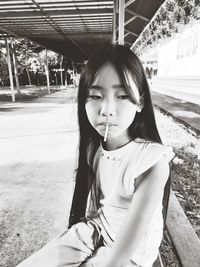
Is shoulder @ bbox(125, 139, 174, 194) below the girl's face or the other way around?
below

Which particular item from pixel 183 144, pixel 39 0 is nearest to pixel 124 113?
pixel 183 144

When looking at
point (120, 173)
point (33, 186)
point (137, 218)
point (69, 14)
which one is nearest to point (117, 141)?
point (120, 173)

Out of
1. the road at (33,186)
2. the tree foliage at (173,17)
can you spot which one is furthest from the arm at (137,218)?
the tree foliage at (173,17)

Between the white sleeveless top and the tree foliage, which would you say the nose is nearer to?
the white sleeveless top

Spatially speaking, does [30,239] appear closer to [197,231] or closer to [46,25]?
[197,231]

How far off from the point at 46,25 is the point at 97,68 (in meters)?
8.93

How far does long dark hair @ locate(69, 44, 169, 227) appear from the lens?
3.67 ft

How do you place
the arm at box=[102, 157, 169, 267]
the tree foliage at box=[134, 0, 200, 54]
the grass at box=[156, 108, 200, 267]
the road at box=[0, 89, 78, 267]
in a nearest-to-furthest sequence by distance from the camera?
the arm at box=[102, 157, 169, 267]
the grass at box=[156, 108, 200, 267]
the road at box=[0, 89, 78, 267]
the tree foliage at box=[134, 0, 200, 54]

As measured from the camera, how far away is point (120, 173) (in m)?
1.16

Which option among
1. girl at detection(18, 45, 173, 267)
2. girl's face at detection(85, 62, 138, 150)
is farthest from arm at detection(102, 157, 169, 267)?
girl's face at detection(85, 62, 138, 150)

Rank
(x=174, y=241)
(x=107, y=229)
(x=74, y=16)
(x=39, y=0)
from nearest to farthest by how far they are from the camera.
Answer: (x=107, y=229) → (x=174, y=241) → (x=39, y=0) → (x=74, y=16)

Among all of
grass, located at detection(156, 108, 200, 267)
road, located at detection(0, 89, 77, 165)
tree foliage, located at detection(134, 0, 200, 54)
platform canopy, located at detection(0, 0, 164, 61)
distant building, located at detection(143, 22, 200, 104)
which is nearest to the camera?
grass, located at detection(156, 108, 200, 267)

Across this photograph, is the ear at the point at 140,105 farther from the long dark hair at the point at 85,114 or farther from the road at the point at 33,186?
the road at the point at 33,186

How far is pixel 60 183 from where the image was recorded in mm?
3461
